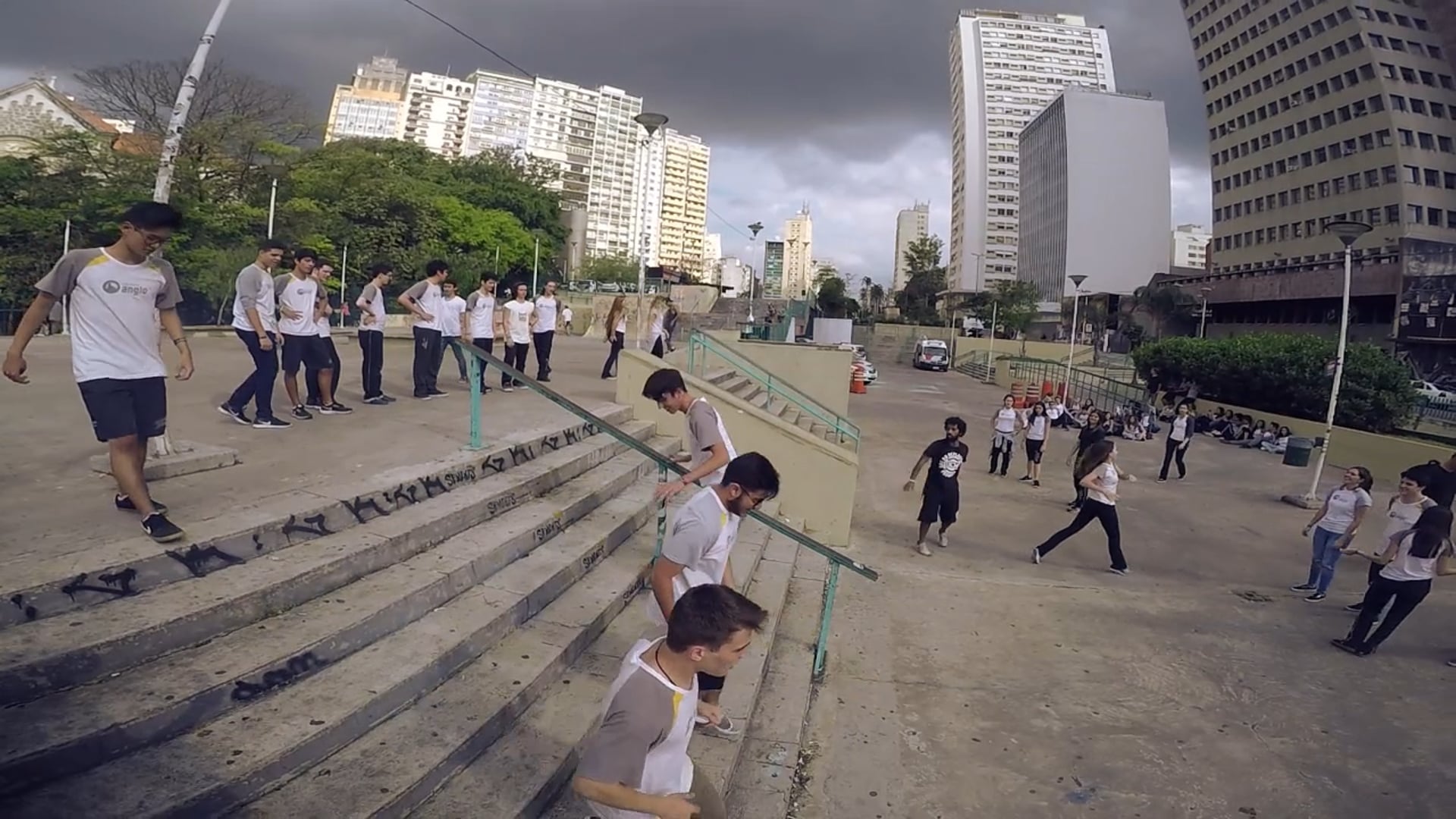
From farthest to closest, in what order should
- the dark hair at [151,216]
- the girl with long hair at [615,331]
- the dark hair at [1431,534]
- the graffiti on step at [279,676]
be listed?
the girl with long hair at [615,331] → the dark hair at [1431,534] → the dark hair at [151,216] → the graffiti on step at [279,676]

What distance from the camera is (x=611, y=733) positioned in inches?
82.6

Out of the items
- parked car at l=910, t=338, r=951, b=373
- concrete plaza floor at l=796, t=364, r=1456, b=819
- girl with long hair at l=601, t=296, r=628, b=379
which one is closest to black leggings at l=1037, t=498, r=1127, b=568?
concrete plaza floor at l=796, t=364, r=1456, b=819

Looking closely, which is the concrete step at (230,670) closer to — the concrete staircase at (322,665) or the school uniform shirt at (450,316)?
the concrete staircase at (322,665)

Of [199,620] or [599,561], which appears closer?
[199,620]

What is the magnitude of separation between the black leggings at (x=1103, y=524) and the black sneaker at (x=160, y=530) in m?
7.78

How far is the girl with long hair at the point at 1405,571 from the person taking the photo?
6238 millimetres

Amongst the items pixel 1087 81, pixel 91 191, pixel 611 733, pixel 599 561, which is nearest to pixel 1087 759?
pixel 599 561

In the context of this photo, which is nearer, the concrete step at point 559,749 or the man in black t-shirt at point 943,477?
the concrete step at point 559,749

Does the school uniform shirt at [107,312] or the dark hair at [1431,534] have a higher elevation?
the school uniform shirt at [107,312]

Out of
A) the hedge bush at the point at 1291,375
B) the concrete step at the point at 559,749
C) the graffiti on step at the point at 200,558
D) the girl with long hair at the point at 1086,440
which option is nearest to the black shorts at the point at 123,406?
the graffiti on step at the point at 200,558

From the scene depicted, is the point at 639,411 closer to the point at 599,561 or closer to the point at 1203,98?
the point at 599,561

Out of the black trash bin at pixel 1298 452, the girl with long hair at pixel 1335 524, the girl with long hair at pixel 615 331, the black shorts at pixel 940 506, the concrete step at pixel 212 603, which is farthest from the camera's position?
the black trash bin at pixel 1298 452

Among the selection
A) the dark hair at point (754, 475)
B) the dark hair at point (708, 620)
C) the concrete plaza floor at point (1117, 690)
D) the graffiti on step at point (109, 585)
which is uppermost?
the dark hair at point (754, 475)

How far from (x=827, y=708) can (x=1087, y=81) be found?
491 ft
